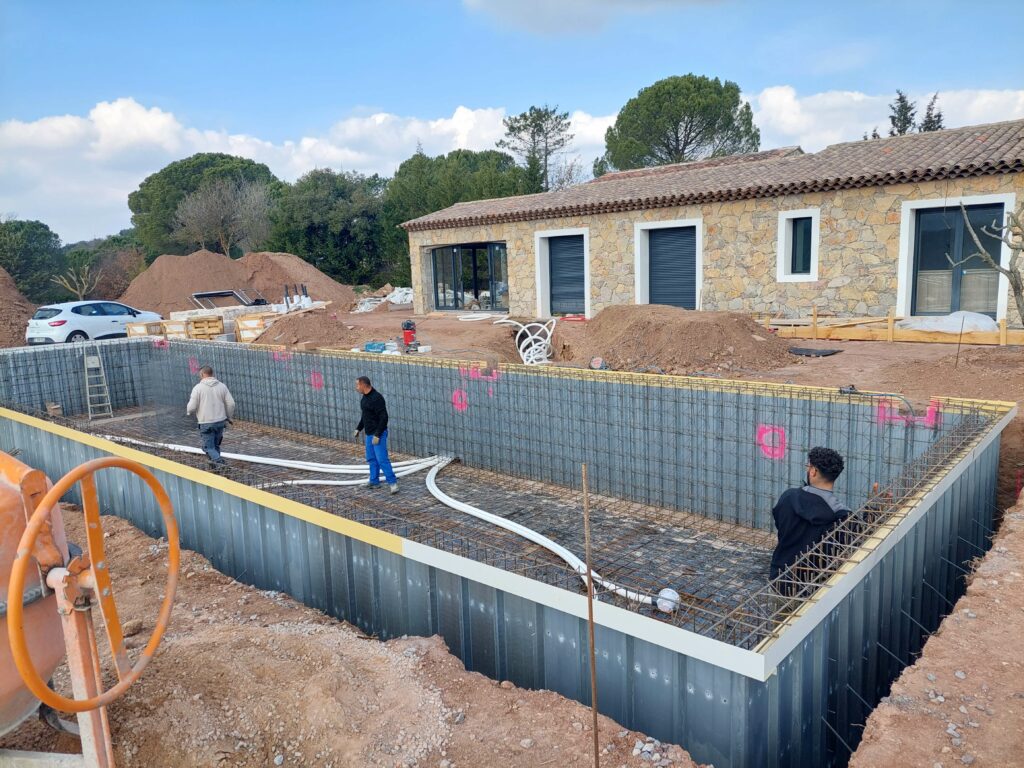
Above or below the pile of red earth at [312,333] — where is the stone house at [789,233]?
above

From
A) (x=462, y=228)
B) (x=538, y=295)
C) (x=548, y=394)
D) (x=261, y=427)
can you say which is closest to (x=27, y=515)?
(x=548, y=394)

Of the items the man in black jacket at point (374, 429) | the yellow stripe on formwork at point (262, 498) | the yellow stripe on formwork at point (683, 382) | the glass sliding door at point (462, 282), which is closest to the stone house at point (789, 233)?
the glass sliding door at point (462, 282)

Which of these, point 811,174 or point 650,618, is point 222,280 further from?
point 650,618

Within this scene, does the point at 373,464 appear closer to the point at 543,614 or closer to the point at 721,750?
the point at 543,614

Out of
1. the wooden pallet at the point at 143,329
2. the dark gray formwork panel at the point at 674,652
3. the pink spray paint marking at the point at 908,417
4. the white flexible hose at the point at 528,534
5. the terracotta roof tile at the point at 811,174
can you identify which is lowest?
the white flexible hose at the point at 528,534

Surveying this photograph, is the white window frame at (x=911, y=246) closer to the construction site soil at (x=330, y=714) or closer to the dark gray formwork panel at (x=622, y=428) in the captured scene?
the dark gray formwork panel at (x=622, y=428)

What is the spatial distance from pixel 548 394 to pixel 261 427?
719 centimetres

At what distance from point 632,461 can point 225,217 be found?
1716 inches

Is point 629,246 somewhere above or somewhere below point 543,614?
above

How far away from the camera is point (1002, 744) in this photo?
3.37 metres

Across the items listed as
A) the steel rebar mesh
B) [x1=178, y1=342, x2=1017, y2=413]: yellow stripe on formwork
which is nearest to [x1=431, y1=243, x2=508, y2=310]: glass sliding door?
the steel rebar mesh

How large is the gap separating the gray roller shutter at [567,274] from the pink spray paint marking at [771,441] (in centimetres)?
1344

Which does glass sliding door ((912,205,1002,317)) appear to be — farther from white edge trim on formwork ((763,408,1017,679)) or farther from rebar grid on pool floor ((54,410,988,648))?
white edge trim on formwork ((763,408,1017,679))

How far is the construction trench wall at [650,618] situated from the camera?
403cm
